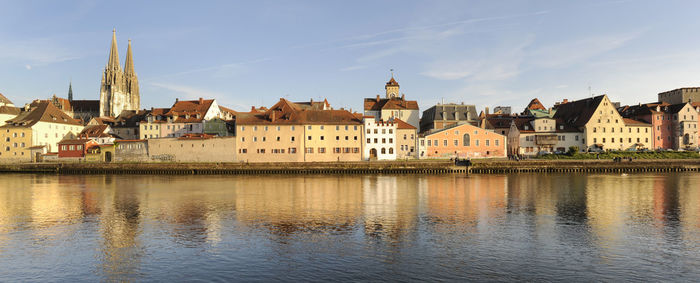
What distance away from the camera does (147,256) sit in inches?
744

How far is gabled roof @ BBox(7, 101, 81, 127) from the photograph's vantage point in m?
83.6

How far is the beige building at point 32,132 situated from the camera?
81.4 metres

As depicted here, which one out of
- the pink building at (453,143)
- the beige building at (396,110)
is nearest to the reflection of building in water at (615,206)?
the pink building at (453,143)

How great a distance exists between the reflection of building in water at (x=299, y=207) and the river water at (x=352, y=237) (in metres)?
0.13

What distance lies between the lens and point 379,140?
73.6 meters

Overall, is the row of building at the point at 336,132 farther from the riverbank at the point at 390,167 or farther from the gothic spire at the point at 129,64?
the gothic spire at the point at 129,64

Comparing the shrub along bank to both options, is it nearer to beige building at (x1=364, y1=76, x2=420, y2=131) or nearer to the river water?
beige building at (x1=364, y1=76, x2=420, y2=131)

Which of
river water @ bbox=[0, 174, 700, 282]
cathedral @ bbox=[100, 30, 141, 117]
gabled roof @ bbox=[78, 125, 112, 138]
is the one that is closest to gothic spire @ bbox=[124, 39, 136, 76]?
cathedral @ bbox=[100, 30, 141, 117]

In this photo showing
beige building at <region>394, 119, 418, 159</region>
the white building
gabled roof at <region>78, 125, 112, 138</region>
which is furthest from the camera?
gabled roof at <region>78, 125, 112, 138</region>

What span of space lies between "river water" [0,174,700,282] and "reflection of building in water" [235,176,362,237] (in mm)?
131

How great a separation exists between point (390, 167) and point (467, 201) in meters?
32.2

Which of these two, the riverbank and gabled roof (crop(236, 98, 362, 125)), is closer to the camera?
the riverbank

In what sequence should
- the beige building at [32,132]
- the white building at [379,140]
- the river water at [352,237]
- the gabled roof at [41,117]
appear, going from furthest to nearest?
1. the gabled roof at [41,117]
2. the beige building at [32,132]
3. the white building at [379,140]
4. the river water at [352,237]

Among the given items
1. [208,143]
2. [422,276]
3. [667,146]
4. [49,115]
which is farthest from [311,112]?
[667,146]
